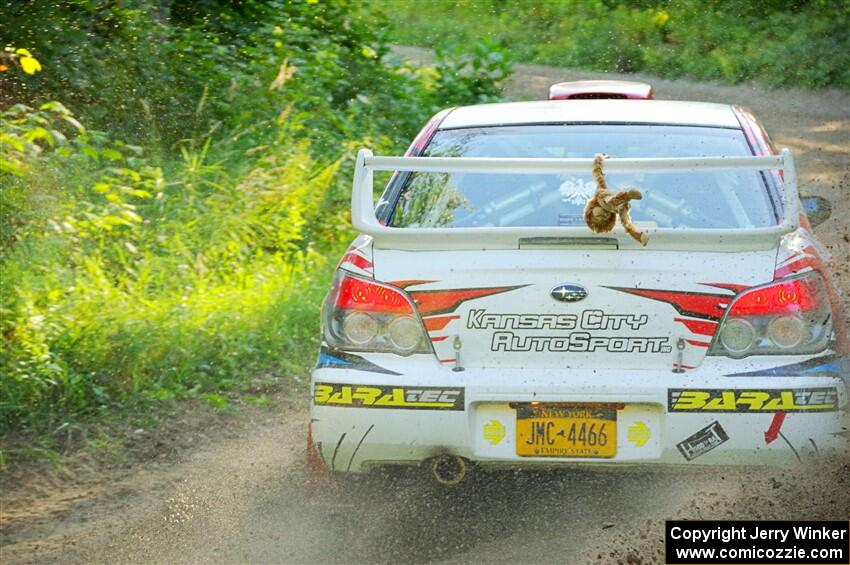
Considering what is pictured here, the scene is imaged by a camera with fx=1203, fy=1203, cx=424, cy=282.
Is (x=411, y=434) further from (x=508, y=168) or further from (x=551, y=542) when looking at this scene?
(x=508, y=168)

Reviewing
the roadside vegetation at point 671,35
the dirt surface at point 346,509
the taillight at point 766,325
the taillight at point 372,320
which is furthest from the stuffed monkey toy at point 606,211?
the roadside vegetation at point 671,35

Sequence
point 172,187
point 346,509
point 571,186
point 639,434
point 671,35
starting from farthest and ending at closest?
point 671,35
point 172,187
point 571,186
point 346,509
point 639,434

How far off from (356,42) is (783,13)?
11571 mm

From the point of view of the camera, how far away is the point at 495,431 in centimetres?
369

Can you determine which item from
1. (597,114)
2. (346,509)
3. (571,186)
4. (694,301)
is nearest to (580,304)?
(694,301)

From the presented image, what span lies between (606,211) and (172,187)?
4.39 metres

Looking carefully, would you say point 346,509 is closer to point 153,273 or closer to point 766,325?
point 766,325

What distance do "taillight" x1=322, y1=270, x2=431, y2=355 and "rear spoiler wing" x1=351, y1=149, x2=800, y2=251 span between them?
169 millimetres

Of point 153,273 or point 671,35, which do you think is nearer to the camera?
point 153,273

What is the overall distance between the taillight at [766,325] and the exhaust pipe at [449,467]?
0.84 metres

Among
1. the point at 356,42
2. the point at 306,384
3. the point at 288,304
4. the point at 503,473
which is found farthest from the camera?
the point at 356,42

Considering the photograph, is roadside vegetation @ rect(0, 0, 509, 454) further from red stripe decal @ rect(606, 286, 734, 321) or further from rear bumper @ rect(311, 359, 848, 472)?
red stripe decal @ rect(606, 286, 734, 321)

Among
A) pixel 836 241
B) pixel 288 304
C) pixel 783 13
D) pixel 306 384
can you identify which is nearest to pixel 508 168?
pixel 306 384

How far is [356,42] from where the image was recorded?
35.7ft
